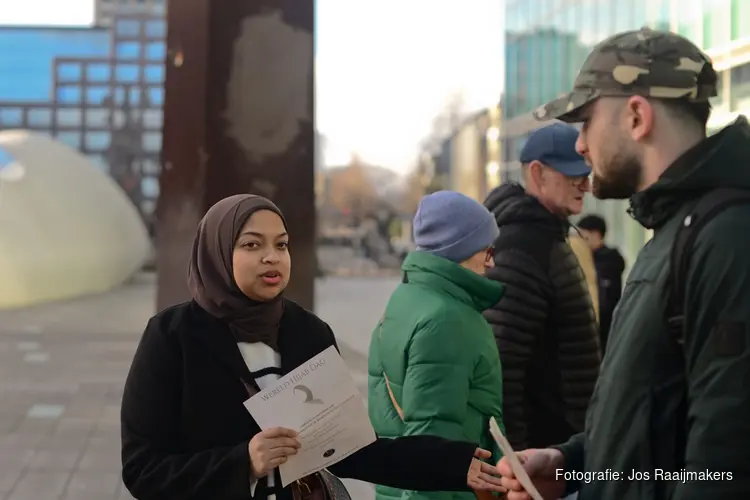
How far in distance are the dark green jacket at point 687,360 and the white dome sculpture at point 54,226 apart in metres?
18.9

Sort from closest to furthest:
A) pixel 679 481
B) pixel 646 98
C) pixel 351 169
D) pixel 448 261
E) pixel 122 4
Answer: pixel 679 481 → pixel 646 98 → pixel 448 261 → pixel 351 169 → pixel 122 4

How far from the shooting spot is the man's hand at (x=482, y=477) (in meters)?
2.24

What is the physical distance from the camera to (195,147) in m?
5.64

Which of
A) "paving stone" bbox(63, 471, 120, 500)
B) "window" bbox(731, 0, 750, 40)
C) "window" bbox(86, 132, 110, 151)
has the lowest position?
"paving stone" bbox(63, 471, 120, 500)

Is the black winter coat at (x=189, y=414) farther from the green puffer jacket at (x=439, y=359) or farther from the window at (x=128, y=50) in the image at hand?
the window at (x=128, y=50)

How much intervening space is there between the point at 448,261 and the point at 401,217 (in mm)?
49706

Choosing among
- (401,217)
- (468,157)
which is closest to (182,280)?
(468,157)

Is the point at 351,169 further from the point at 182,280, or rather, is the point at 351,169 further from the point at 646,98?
the point at 646,98

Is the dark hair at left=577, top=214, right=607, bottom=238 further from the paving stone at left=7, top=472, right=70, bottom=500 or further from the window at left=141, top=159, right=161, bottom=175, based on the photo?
the window at left=141, top=159, right=161, bottom=175

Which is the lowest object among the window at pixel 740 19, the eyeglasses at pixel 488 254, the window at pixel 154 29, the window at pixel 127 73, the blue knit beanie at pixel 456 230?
the eyeglasses at pixel 488 254

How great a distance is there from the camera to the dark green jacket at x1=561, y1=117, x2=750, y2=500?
1558 millimetres

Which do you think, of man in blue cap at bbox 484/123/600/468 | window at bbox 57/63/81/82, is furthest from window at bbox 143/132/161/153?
man in blue cap at bbox 484/123/600/468

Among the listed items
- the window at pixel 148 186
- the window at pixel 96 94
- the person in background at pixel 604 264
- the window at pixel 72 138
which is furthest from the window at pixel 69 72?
the person in background at pixel 604 264

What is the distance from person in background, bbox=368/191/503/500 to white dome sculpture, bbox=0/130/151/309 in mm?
17606
